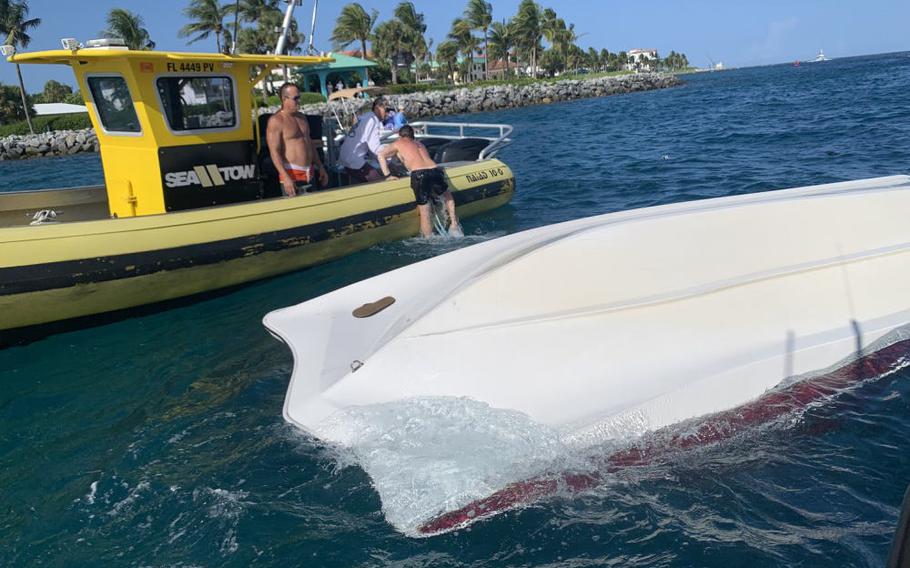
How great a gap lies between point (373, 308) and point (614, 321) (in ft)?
5.84

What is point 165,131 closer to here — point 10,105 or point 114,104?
point 114,104

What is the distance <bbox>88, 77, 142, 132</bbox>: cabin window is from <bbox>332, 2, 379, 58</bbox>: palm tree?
61406 mm

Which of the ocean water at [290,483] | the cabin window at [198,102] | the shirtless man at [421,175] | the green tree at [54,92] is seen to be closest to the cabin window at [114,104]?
the cabin window at [198,102]

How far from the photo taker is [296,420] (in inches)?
155

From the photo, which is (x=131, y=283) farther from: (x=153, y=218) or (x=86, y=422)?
(x=86, y=422)

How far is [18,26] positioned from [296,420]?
4896 cm

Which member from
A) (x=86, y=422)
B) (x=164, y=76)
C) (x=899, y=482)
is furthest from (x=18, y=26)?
(x=899, y=482)

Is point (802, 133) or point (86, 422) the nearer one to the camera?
point (86, 422)

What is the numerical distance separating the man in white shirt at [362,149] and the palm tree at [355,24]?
59215 millimetres

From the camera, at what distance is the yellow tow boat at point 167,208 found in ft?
Answer: 21.9

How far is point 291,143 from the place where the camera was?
8.89 metres

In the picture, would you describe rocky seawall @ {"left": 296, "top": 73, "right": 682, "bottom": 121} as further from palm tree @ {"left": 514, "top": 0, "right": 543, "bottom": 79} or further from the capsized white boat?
the capsized white boat

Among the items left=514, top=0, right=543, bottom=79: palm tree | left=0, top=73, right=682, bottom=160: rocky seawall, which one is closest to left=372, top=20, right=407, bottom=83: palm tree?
left=0, top=73, right=682, bottom=160: rocky seawall

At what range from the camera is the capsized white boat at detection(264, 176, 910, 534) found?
12.7 feet
